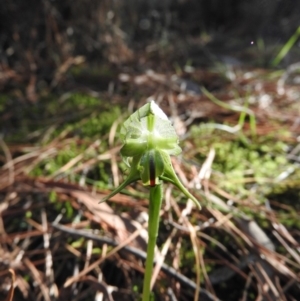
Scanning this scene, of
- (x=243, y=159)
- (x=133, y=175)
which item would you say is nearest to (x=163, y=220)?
(x=243, y=159)

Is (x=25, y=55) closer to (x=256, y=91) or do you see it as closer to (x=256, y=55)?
(x=256, y=91)

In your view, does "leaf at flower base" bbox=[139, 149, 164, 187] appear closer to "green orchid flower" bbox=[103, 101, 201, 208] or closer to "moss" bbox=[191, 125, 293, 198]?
"green orchid flower" bbox=[103, 101, 201, 208]

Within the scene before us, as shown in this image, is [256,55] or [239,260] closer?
[239,260]

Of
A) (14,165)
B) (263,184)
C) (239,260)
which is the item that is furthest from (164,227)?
(14,165)

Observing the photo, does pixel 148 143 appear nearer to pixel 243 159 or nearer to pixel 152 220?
pixel 152 220

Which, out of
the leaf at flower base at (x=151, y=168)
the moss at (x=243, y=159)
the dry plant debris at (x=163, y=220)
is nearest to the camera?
the leaf at flower base at (x=151, y=168)

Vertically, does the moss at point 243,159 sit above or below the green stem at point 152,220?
above

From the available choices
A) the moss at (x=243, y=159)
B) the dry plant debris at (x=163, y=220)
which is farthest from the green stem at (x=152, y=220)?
the moss at (x=243, y=159)

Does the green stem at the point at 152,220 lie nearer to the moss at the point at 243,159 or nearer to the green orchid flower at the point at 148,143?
the green orchid flower at the point at 148,143
